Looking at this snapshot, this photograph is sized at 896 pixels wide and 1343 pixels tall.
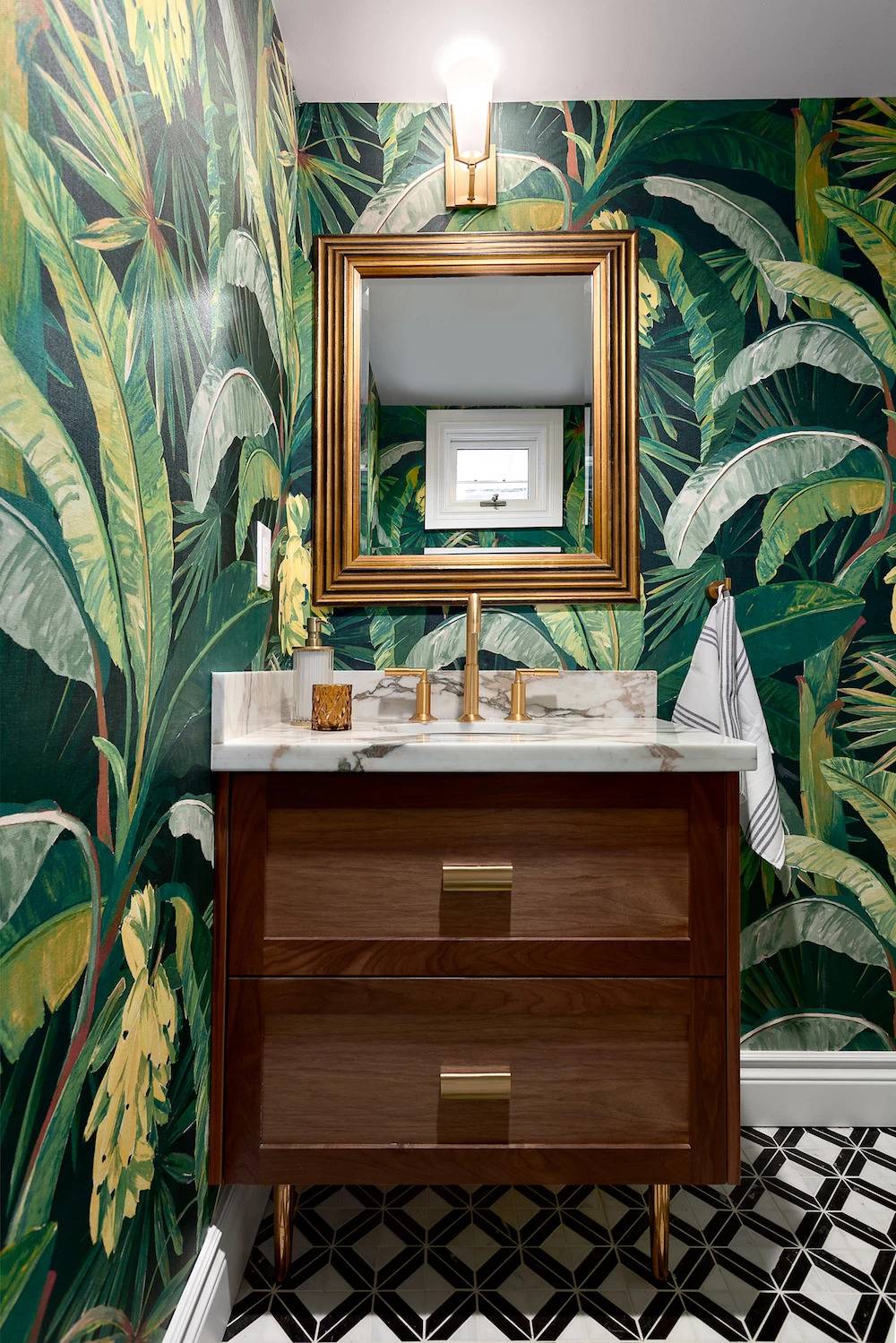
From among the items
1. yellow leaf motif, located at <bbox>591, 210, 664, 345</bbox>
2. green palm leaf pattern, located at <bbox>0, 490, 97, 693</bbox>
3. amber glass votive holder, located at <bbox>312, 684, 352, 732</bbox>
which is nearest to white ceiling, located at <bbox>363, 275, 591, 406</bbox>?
yellow leaf motif, located at <bbox>591, 210, 664, 345</bbox>

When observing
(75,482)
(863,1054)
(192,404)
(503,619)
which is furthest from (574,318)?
(863,1054)

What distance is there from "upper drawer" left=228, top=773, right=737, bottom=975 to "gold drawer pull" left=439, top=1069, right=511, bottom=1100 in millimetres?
151

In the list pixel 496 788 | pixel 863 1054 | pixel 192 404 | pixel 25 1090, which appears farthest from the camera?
pixel 863 1054

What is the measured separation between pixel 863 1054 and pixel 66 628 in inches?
70.7

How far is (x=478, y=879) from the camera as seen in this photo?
1.05m

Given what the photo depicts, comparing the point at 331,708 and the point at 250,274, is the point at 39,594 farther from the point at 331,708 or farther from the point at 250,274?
the point at 250,274

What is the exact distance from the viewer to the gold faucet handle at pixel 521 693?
1567mm

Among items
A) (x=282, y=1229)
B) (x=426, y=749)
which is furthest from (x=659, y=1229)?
(x=426, y=749)

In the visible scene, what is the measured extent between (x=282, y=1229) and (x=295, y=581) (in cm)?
116

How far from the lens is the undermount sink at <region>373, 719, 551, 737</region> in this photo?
54.3 inches

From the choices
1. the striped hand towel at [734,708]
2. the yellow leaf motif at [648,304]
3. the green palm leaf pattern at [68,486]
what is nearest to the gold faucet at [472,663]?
the striped hand towel at [734,708]

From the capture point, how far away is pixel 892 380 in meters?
1.63

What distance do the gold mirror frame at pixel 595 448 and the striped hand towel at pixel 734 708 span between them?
0.69 ft

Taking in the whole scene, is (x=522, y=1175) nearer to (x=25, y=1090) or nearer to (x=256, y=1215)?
(x=256, y=1215)
